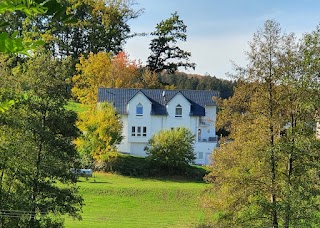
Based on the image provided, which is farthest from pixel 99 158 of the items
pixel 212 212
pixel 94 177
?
pixel 212 212

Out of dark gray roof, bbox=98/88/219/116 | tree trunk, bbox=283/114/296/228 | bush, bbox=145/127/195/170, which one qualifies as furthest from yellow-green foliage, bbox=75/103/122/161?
tree trunk, bbox=283/114/296/228

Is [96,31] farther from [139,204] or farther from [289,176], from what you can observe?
[289,176]

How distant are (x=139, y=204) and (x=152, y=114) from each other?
625 inches

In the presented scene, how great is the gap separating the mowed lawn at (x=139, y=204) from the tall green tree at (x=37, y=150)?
571 centimetres

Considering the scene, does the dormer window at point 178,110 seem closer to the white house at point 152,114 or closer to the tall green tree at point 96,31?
the white house at point 152,114

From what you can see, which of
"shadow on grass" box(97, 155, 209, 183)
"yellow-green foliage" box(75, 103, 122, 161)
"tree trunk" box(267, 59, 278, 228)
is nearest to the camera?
"tree trunk" box(267, 59, 278, 228)

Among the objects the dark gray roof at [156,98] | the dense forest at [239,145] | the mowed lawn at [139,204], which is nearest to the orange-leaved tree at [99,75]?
the dark gray roof at [156,98]

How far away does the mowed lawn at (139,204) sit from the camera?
1967cm

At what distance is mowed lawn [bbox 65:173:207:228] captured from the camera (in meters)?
19.7

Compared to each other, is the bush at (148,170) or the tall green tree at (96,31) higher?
the tall green tree at (96,31)

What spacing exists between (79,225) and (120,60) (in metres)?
27.1

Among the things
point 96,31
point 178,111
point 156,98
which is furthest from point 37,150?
point 96,31

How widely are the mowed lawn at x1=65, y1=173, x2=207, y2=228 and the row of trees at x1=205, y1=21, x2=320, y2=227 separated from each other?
394 centimetres

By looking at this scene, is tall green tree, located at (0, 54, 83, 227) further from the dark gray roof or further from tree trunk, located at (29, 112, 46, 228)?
the dark gray roof
